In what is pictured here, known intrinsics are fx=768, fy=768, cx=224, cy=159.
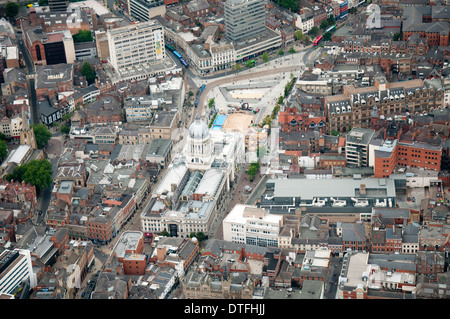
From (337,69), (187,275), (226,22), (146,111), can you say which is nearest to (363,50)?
(337,69)

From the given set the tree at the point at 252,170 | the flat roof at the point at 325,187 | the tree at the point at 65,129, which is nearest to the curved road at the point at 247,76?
the tree at the point at 65,129

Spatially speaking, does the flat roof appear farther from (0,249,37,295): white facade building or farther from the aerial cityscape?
(0,249,37,295): white facade building

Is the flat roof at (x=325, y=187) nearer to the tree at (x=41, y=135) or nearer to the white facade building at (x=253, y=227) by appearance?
the white facade building at (x=253, y=227)

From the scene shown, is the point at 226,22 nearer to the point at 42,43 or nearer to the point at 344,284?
the point at 42,43

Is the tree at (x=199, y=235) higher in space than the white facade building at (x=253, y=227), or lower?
lower

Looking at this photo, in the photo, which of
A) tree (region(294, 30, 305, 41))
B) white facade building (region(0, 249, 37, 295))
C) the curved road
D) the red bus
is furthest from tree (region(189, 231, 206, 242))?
tree (region(294, 30, 305, 41))

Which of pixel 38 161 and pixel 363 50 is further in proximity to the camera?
pixel 363 50

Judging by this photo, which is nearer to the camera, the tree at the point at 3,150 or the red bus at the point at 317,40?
the tree at the point at 3,150

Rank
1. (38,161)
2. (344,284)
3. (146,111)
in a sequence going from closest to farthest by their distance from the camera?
(344,284) < (38,161) < (146,111)
